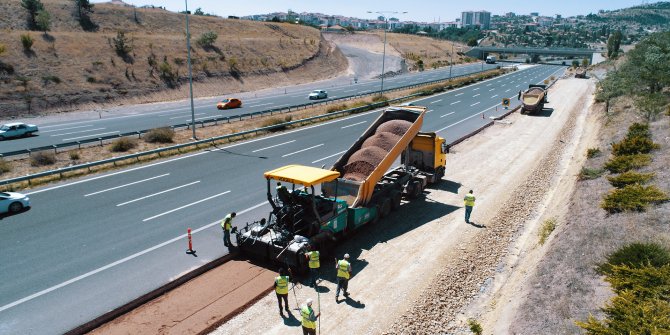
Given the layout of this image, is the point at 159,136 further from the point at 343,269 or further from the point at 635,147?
the point at 635,147

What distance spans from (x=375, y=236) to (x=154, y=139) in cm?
1859

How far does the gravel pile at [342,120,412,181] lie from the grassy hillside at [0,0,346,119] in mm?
35991

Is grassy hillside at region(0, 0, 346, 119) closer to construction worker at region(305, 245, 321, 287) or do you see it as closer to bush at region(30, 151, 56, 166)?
bush at region(30, 151, 56, 166)

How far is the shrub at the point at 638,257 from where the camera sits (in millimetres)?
10617

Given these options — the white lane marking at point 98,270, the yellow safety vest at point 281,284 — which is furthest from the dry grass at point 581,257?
the white lane marking at point 98,270

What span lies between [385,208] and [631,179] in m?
9.17

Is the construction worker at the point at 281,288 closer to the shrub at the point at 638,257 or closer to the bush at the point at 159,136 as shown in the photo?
the shrub at the point at 638,257

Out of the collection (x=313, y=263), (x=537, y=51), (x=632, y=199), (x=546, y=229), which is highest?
(x=537, y=51)

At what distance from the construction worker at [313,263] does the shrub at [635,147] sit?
54.2 feet

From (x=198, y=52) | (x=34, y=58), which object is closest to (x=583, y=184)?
(x=34, y=58)

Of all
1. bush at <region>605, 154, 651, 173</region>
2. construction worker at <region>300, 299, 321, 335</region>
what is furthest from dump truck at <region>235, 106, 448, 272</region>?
bush at <region>605, 154, 651, 173</region>

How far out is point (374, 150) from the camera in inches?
691

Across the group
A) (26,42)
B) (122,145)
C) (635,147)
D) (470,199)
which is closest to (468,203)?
(470,199)

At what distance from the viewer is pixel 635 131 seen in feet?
78.0
